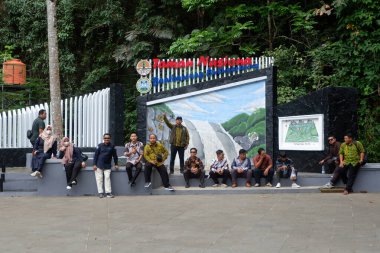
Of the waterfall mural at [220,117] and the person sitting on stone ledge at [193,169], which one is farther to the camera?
the waterfall mural at [220,117]

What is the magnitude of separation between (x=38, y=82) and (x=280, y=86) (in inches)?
454

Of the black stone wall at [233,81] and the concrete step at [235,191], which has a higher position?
the black stone wall at [233,81]

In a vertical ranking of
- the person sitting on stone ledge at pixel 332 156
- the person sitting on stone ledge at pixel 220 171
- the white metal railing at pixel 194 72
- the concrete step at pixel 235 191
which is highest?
the white metal railing at pixel 194 72

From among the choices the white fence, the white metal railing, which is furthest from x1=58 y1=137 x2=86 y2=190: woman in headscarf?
the white metal railing

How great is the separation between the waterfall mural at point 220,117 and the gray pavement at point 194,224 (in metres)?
4.42

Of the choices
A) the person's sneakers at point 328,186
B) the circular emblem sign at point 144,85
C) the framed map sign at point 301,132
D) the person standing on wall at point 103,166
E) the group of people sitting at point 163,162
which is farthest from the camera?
the circular emblem sign at point 144,85

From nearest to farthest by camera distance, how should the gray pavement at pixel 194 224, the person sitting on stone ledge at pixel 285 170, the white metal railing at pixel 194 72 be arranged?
the gray pavement at pixel 194 224
the person sitting on stone ledge at pixel 285 170
the white metal railing at pixel 194 72

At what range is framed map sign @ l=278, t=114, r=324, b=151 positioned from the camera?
16062mm

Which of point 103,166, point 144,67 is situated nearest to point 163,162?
point 103,166

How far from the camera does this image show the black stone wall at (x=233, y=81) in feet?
56.5

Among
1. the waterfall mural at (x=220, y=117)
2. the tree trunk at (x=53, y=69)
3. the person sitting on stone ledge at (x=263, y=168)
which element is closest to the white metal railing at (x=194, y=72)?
the waterfall mural at (x=220, y=117)

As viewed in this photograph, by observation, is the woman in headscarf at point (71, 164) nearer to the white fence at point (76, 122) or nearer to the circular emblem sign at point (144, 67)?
the white fence at point (76, 122)

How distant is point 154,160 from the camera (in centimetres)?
1427

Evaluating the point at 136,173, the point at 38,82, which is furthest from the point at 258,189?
the point at 38,82
